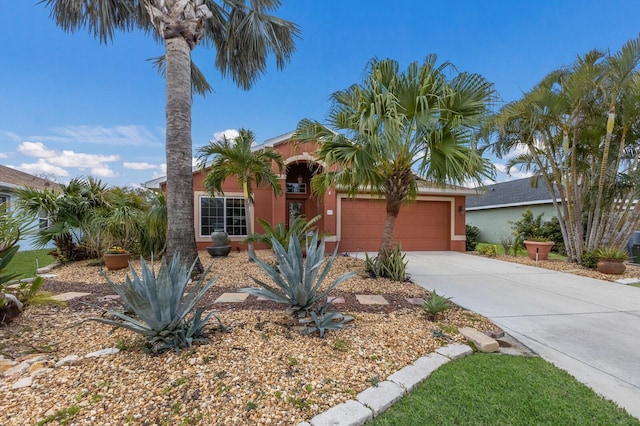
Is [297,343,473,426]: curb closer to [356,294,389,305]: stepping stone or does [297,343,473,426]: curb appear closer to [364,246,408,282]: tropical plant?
[356,294,389,305]: stepping stone

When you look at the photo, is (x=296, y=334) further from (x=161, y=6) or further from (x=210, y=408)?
(x=161, y=6)

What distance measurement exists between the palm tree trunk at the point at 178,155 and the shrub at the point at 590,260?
35.4 ft

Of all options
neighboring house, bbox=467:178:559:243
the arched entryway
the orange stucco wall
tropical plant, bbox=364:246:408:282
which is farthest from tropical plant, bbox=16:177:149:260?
neighboring house, bbox=467:178:559:243

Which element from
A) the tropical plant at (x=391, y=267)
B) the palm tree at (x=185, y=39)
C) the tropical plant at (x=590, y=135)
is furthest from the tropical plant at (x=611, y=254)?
the palm tree at (x=185, y=39)

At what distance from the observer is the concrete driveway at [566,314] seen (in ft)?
8.99

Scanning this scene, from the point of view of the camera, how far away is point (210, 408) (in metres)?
1.97

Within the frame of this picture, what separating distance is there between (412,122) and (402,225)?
7.36 meters

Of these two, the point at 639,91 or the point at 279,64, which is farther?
the point at 279,64

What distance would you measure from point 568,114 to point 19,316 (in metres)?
12.8

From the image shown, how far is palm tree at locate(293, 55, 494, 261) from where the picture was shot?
519 cm

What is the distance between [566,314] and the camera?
14.3ft

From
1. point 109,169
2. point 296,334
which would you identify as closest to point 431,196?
point 296,334

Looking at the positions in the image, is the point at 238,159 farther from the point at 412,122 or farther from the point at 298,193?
the point at 298,193

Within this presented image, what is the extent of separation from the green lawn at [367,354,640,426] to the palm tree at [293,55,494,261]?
11.9 ft
